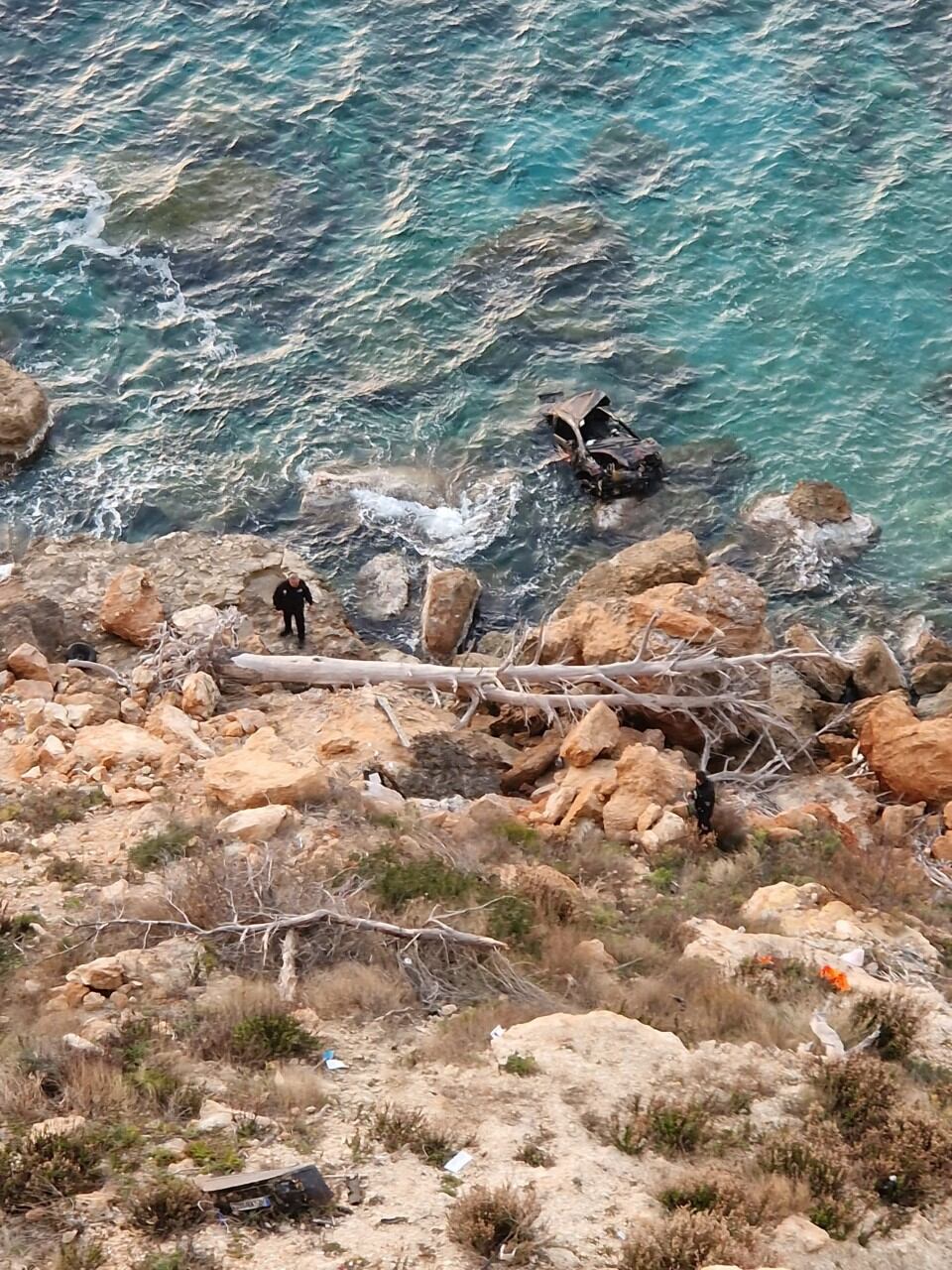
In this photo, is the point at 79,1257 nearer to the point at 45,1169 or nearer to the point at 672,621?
the point at 45,1169

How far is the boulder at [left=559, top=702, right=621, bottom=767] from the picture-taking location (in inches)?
519

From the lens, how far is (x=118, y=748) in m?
12.4

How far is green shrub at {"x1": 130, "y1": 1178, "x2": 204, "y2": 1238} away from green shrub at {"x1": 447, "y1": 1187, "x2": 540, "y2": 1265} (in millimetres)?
1384

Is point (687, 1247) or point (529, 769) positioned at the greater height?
point (687, 1247)

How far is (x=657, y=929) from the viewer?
399 inches

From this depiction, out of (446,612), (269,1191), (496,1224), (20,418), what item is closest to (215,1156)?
(269,1191)

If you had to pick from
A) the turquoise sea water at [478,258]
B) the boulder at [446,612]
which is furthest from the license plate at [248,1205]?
the turquoise sea water at [478,258]

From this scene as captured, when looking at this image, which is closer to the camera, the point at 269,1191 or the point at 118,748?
the point at 269,1191

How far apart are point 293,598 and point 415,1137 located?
9.36 m

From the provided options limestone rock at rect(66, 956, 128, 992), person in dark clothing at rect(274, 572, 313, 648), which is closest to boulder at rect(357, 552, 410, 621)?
person in dark clothing at rect(274, 572, 313, 648)

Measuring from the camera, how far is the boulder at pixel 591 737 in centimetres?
1319

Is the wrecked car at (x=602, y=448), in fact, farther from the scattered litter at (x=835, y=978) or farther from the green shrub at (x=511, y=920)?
the scattered litter at (x=835, y=978)

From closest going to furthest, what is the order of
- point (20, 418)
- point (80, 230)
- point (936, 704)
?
1. point (936, 704)
2. point (20, 418)
3. point (80, 230)

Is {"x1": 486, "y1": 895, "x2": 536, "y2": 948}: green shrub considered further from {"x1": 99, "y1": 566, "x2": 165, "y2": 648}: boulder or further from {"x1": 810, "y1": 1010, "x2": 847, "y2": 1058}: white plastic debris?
{"x1": 99, "y1": 566, "x2": 165, "y2": 648}: boulder
